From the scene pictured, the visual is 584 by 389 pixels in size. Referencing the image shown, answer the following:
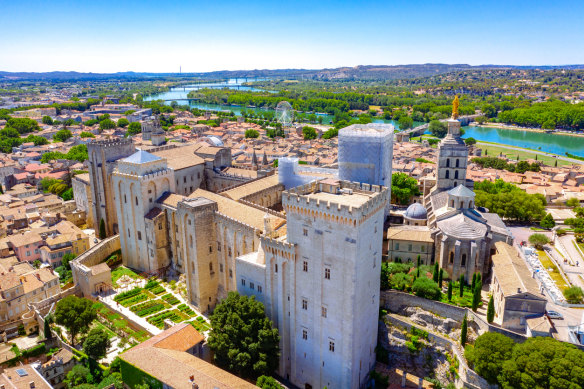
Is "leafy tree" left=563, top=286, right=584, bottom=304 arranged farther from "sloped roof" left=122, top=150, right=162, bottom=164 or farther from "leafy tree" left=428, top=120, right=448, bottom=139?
"leafy tree" left=428, top=120, right=448, bottom=139

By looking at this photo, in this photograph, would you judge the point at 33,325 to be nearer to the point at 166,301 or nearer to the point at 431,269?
the point at 166,301

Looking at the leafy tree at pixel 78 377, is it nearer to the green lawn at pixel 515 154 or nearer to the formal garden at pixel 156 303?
the formal garden at pixel 156 303

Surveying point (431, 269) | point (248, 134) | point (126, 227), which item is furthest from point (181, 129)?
point (431, 269)

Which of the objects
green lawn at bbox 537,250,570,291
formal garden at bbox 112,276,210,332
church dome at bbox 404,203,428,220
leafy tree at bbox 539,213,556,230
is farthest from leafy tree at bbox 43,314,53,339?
leafy tree at bbox 539,213,556,230

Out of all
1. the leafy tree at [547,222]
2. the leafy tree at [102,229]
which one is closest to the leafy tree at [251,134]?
the leafy tree at [102,229]

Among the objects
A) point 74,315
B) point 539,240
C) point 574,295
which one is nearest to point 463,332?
point 574,295

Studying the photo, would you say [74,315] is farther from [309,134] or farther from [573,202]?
[309,134]
